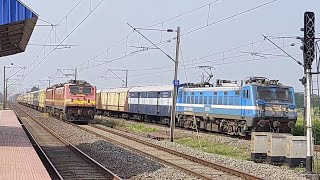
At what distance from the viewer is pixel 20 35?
63.1 feet

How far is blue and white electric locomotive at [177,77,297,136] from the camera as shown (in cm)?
2631

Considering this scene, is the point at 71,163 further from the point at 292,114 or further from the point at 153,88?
the point at 153,88

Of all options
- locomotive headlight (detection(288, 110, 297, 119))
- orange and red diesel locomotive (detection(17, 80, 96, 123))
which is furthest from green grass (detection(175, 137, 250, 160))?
orange and red diesel locomotive (detection(17, 80, 96, 123))

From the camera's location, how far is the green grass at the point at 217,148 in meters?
20.8

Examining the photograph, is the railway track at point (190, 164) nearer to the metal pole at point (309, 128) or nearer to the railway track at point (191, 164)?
the railway track at point (191, 164)

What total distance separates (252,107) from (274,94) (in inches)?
63.8

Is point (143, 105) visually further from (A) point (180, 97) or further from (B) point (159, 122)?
(A) point (180, 97)

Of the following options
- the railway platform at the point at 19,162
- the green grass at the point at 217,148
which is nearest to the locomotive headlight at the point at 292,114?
the green grass at the point at 217,148

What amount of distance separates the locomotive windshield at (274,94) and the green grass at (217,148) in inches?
148

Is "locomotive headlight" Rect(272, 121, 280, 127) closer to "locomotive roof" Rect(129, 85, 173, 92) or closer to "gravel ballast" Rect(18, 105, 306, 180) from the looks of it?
"gravel ballast" Rect(18, 105, 306, 180)

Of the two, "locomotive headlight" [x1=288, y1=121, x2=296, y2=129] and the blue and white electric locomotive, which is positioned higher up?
the blue and white electric locomotive

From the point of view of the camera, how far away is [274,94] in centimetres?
2698

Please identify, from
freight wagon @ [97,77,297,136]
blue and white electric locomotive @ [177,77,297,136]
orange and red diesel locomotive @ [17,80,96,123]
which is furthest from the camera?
orange and red diesel locomotive @ [17,80,96,123]

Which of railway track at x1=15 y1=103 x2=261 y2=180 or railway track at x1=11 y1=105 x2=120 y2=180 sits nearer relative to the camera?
railway track at x1=11 y1=105 x2=120 y2=180
